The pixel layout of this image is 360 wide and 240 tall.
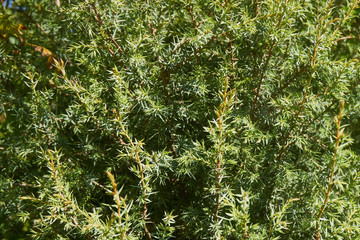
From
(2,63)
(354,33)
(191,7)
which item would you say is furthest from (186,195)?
(354,33)

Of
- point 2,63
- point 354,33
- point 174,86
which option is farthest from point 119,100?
point 354,33

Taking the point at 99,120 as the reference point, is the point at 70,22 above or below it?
above

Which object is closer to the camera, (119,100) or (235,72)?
(119,100)

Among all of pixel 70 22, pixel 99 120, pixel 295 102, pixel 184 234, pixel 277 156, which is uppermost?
pixel 70 22

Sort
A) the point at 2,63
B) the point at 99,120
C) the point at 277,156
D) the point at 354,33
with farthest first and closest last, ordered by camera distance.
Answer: the point at 354,33
the point at 2,63
the point at 277,156
the point at 99,120

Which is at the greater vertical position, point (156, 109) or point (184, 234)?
point (156, 109)

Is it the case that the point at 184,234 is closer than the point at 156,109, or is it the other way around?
the point at 156,109

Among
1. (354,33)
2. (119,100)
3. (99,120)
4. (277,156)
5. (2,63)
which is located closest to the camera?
(119,100)

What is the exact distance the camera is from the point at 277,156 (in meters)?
1.26

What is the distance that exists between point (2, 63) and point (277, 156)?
112 cm

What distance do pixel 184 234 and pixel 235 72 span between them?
604 millimetres

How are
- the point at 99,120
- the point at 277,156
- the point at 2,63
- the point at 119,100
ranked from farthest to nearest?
the point at 2,63
the point at 277,156
the point at 99,120
the point at 119,100

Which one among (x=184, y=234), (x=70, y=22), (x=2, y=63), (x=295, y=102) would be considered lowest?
(x=184, y=234)

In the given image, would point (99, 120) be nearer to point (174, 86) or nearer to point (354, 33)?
point (174, 86)
